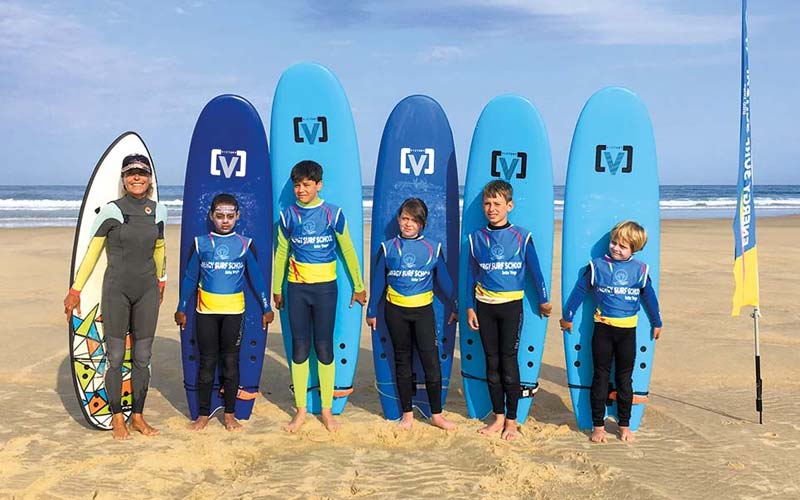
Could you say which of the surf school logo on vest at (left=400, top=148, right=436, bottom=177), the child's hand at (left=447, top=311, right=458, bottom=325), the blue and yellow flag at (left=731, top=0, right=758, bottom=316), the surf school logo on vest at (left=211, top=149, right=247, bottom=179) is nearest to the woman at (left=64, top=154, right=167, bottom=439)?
the surf school logo on vest at (left=211, top=149, right=247, bottom=179)

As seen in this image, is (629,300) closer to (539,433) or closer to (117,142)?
(539,433)

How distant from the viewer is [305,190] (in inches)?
140

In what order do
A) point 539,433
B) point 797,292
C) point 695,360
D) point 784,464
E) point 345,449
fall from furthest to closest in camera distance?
point 797,292 < point 695,360 < point 539,433 < point 345,449 < point 784,464

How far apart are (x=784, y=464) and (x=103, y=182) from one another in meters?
3.89

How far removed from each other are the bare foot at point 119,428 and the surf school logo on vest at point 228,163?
1.50 meters

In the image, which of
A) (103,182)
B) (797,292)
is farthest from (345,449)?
(797,292)

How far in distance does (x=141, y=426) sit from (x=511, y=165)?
2602 millimetres

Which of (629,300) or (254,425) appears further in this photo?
(254,425)

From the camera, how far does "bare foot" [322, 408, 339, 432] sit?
11.8ft

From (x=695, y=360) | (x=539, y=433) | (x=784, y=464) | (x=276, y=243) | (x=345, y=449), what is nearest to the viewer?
(x=784, y=464)

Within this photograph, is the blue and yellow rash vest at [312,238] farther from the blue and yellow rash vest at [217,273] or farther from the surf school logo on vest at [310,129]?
the surf school logo on vest at [310,129]

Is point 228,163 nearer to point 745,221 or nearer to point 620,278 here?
point 620,278

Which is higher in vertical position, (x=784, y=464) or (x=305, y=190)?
(x=305, y=190)

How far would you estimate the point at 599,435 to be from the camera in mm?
3445
